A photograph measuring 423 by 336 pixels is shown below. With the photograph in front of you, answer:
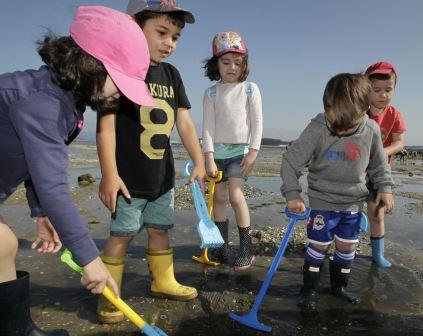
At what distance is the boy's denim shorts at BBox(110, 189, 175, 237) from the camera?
8.61 feet

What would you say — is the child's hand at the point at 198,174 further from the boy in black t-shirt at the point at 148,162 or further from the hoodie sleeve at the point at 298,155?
the hoodie sleeve at the point at 298,155

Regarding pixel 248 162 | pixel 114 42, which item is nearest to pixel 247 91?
pixel 248 162

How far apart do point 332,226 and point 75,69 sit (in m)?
2.34

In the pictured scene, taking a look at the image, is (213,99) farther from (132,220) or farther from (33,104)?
(33,104)

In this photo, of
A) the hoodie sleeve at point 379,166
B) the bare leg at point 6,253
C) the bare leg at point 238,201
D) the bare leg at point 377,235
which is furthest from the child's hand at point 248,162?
the bare leg at point 6,253

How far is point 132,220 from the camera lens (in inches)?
105

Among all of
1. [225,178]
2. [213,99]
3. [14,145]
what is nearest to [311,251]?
[225,178]

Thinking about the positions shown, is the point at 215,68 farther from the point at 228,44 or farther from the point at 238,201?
the point at 238,201

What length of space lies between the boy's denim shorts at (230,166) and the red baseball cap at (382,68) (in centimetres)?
172

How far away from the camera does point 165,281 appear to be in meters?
2.88

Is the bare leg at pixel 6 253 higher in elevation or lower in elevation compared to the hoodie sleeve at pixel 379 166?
lower

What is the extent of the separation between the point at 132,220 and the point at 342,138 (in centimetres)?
183

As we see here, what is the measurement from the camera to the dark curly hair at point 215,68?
3921 mm

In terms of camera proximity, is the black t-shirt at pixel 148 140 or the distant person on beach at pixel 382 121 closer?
the black t-shirt at pixel 148 140
